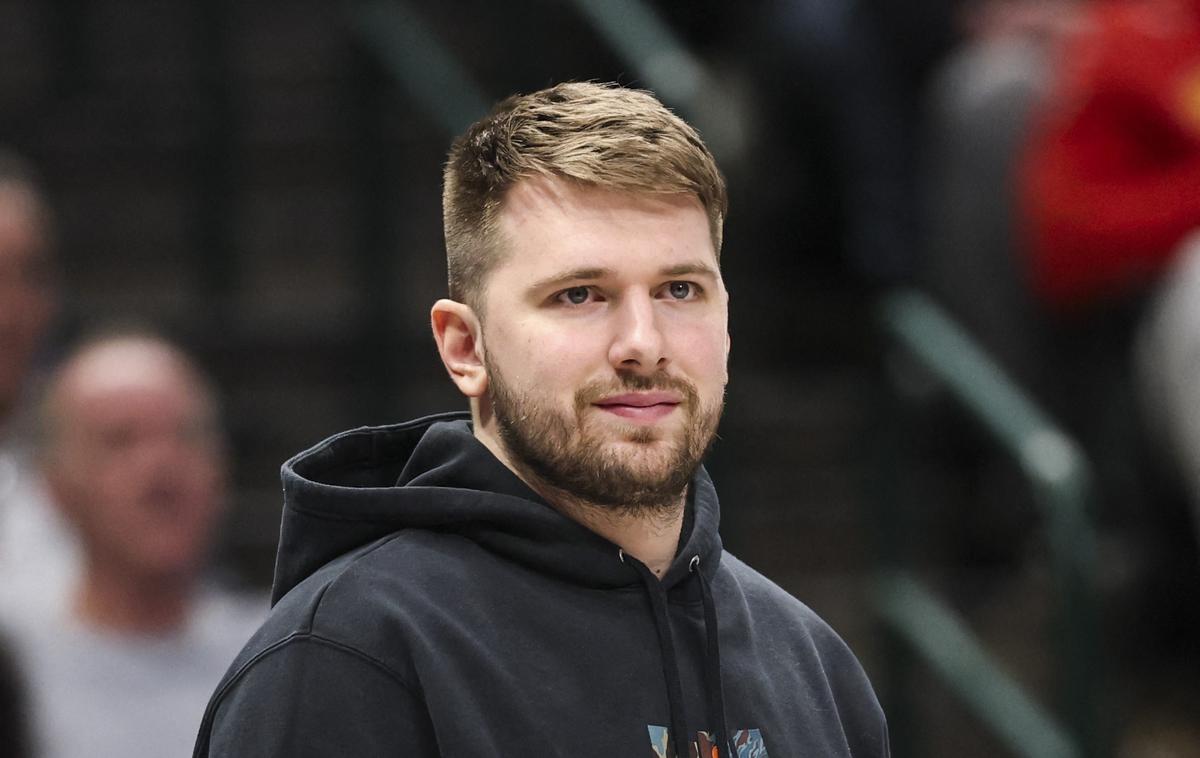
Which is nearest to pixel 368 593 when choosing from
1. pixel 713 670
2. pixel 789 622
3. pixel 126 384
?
pixel 713 670

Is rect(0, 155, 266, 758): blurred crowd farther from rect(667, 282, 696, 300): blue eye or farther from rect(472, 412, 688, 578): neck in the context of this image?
rect(667, 282, 696, 300): blue eye

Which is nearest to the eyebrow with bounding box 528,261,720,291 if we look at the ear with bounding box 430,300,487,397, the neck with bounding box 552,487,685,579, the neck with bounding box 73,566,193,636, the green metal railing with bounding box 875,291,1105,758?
the ear with bounding box 430,300,487,397

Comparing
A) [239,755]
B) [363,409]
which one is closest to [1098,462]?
[363,409]

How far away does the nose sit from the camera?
1854 millimetres

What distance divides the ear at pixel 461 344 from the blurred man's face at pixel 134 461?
237 cm

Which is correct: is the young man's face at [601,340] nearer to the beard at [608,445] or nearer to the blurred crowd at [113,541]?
the beard at [608,445]

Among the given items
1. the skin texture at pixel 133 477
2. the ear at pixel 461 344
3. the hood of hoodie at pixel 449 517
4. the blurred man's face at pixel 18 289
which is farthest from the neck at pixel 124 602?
the ear at pixel 461 344

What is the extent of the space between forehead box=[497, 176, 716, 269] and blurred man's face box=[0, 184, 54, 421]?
2841 mm

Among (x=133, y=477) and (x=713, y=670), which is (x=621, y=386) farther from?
(x=133, y=477)

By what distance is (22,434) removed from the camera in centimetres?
473

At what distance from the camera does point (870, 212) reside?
5523mm

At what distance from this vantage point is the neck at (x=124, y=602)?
4.23 metres

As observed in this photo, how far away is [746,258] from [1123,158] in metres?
1.45

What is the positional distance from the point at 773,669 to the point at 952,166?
10.6 feet
